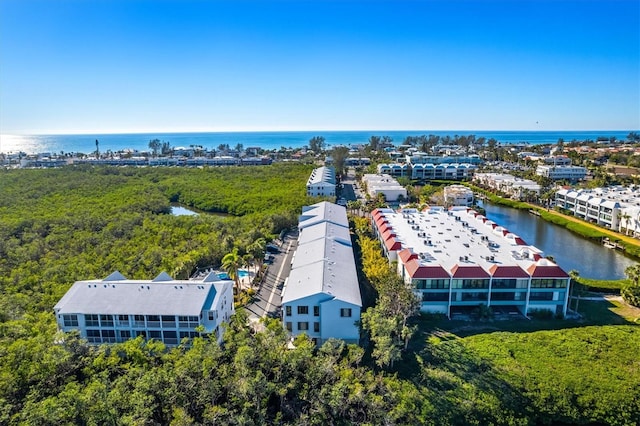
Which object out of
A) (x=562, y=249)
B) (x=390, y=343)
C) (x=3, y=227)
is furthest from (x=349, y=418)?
(x=3, y=227)

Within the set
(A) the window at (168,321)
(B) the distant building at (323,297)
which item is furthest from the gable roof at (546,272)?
(A) the window at (168,321)

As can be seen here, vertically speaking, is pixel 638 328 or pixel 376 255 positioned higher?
pixel 376 255

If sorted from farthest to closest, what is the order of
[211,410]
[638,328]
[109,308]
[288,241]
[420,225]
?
[288,241], [420,225], [638,328], [109,308], [211,410]

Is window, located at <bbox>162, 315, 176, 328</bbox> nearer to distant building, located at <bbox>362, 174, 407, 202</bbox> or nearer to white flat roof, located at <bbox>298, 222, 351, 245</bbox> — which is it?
white flat roof, located at <bbox>298, 222, 351, 245</bbox>

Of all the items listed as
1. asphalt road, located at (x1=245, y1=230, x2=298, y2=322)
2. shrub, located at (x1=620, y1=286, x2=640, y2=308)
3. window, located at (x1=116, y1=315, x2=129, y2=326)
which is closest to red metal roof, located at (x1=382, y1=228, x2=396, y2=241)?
asphalt road, located at (x1=245, y1=230, x2=298, y2=322)

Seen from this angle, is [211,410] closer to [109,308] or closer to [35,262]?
[109,308]

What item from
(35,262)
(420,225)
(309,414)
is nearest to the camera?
(309,414)

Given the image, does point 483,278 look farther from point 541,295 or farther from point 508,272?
point 541,295
